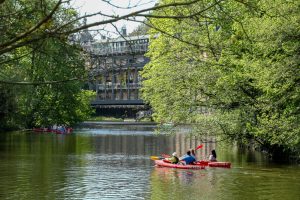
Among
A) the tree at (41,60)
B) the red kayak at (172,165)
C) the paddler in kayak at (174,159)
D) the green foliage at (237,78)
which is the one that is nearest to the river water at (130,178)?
the red kayak at (172,165)

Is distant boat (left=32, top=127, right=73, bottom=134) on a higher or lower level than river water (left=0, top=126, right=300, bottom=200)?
higher

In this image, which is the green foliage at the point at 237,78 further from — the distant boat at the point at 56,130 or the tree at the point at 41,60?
the distant boat at the point at 56,130

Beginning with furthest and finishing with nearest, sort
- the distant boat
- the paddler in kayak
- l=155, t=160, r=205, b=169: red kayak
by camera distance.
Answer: the distant boat
the paddler in kayak
l=155, t=160, r=205, b=169: red kayak

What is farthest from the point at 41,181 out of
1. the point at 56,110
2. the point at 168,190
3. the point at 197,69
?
the point at 56,110

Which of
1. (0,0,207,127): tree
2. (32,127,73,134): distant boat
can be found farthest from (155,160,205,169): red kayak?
(32,127,73,134): distant boat

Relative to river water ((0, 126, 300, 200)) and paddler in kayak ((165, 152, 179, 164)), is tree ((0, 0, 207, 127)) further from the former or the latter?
paddler in kayak ((165, 152, 179, 164))

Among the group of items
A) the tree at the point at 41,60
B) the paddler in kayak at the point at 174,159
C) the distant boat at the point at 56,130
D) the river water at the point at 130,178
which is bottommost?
the river water at the point at 130,178

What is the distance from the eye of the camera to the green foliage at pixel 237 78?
25031 mm

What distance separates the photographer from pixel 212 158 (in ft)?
99.7

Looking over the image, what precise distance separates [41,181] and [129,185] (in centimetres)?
354

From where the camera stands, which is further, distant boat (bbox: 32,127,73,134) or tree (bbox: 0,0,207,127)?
distant boat (bbox: 32,127,73,134)

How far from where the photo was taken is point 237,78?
30.8 metres

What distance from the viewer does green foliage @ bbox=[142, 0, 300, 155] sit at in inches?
985

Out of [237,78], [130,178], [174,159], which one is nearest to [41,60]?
[130,178]
